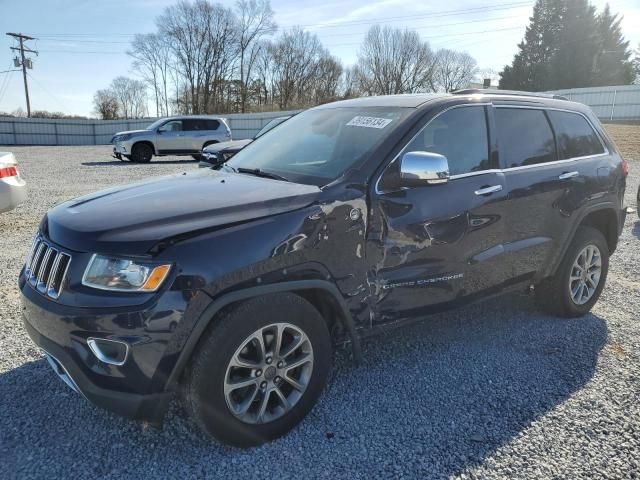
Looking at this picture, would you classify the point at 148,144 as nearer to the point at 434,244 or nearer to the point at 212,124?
the point at 212,124

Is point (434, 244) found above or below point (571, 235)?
above

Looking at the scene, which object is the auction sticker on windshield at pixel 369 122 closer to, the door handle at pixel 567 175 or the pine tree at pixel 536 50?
the door handle at pixel 567 175

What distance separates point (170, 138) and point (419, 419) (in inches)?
737

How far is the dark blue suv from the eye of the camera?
7.22 ft

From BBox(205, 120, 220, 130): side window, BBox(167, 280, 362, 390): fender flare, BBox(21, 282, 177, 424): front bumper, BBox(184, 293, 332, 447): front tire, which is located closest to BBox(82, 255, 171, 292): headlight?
BBox(21, 282, 177, 424): front bumper

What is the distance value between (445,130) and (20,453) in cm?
304

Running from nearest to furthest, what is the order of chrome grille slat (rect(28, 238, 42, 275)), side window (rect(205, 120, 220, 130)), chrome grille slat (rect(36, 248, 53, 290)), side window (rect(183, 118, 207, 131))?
chrome grille slat (rect(36, 248, 53, 290)), chrome grille slat (rect(28, 238, 42, 275)), side window (rect(183, 118, 207, 131)), side window (rect(205, 120, 220, 130))

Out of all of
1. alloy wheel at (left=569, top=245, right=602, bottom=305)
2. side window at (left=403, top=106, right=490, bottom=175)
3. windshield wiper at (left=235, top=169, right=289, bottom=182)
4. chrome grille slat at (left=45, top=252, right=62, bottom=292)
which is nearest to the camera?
chrome grille slat at (left=45, top=252, right=62, bottom=292)

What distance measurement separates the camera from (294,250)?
2494mm

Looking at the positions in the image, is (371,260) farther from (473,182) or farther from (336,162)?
(473,182)

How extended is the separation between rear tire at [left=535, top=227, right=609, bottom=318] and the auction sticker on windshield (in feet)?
6.71

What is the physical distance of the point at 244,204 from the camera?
251cm

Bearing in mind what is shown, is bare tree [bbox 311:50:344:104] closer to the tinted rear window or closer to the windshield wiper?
the tinted rear window

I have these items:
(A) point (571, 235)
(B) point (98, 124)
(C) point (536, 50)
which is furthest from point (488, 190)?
(C) point (536, 50)
